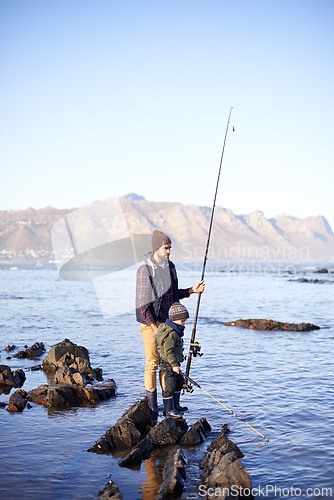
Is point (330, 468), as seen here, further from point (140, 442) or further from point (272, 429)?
point (140, 442)

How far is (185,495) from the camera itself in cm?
429

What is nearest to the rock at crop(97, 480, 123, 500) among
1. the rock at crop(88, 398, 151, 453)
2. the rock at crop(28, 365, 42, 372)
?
the rock at crop(88, 398, 151, 453)

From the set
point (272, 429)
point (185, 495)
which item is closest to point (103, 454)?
point (185, 495)

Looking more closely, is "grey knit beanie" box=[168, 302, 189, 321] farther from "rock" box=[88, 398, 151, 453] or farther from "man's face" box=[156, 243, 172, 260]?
"rock" box=[88, 398, 151, 453]

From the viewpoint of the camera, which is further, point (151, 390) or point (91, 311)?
point (91, 311)

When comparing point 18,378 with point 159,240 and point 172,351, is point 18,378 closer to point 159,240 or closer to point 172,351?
point 172,351

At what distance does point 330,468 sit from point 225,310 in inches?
678

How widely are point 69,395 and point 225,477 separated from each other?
3.78m

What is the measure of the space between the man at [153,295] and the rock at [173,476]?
4.61 ft

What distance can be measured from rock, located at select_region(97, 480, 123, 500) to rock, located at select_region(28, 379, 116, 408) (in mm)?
3171

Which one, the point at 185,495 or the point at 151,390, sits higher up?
the point at 151,390

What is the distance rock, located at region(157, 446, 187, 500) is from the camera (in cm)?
429

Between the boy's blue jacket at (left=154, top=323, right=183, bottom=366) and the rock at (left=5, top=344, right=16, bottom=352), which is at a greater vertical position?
the boy's blue jacket at (left=154, top=323, right=183, bottom=366)

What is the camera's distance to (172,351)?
5.90m
